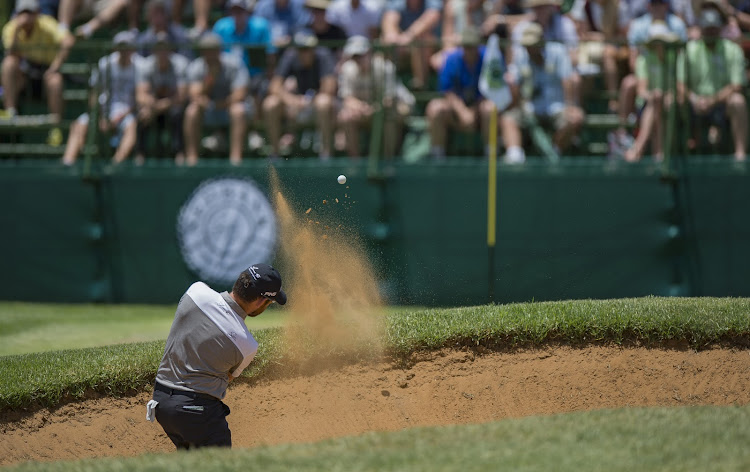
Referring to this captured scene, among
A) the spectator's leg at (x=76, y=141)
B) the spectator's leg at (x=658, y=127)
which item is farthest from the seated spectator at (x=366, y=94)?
the spectator's leg at (x=76, y=141)

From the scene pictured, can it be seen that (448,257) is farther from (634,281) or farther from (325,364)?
(325,364)

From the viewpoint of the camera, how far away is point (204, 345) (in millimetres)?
6016

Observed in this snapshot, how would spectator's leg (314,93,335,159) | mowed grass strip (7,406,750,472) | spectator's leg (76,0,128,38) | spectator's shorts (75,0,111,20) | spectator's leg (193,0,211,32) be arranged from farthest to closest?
spectator's shorts (75,0,111,20) < spectator's leg (76,0,128,38) < spectator's leg (193,0,211,32) < spectator's leg (314,93,335,159) < mowed grass strip (7,406,750,472)

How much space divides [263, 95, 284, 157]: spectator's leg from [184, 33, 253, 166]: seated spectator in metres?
0.30

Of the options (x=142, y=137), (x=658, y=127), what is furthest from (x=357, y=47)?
(x=658, y=127)

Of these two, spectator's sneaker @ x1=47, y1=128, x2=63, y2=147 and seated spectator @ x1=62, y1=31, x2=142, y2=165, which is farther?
spectator's sneaker @ x1=47, y1=128, x2=63, y2=147

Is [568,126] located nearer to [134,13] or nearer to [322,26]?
[322,26]

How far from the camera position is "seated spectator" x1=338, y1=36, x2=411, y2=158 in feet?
39.4

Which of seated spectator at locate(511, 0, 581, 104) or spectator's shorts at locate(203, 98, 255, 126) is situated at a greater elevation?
seated spectator at locate(511, 0, 581, 104)

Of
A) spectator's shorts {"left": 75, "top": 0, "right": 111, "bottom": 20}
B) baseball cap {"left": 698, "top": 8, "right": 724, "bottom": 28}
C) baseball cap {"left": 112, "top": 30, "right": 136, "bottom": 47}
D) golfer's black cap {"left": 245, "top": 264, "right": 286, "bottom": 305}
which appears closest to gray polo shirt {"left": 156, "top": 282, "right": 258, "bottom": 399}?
golfer's black cap {"left": 245, "top": 264, "right": 286, "bottom": 305}

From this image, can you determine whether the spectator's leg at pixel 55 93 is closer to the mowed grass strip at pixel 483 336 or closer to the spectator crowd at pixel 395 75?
the spectator crowd at pixel 395 75

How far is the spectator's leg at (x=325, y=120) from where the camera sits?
12.0 m

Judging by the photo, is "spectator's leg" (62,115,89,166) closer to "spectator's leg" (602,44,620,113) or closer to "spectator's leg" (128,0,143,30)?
"spectator's leg" (128,0,143,30)

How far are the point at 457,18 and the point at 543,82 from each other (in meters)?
1.89
